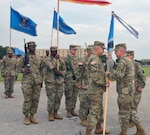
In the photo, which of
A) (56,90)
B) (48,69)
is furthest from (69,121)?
(48,69)

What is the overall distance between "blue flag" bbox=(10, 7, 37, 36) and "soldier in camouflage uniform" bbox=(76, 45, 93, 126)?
260 cm

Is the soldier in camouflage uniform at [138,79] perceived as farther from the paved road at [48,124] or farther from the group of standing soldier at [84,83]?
the paved road at [48,124]

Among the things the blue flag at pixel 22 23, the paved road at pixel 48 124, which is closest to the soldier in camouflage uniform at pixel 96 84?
the paved road at pixel 48 124

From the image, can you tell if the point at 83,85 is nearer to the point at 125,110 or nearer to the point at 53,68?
the point at 53,68

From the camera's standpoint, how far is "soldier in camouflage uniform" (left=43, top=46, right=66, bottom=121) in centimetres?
789

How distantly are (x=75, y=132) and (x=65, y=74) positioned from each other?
2245 mm

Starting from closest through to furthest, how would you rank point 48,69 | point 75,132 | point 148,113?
1. point 75,132
2. point 48,69
3. point 148,113

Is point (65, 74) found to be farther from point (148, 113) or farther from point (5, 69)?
point (5, 69)

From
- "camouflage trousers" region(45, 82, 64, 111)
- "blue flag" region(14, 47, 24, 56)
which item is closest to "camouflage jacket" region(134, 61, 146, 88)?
"camouflage trousers" region(45, 82, 64, 111)

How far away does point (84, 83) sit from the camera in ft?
25.3

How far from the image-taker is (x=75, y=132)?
6598mm

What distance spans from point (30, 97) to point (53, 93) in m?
0.67

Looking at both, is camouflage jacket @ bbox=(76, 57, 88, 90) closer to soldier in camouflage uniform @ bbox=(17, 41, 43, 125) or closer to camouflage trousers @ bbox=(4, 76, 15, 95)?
soldier in camouflage uniform @ bbox=(17, 41, 43, 125)

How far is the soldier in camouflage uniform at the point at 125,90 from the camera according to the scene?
613 cm
